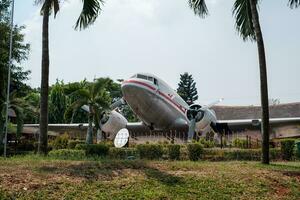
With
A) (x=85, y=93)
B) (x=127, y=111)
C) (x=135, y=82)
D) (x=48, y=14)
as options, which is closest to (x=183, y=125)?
(x=135, y=82)

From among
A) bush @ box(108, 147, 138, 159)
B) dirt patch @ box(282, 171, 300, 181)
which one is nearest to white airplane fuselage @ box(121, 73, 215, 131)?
bush @ box(108, 147, 138, 159)

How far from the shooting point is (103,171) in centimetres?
1072

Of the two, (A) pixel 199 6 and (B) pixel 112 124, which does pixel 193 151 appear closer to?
(A) pixel 199 6

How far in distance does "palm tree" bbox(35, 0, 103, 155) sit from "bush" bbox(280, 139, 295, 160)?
431 inches

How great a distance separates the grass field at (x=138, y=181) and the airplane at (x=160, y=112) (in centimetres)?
1648

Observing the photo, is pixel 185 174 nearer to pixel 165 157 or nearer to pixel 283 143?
pixel 165 157

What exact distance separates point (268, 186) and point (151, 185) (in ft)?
10.1

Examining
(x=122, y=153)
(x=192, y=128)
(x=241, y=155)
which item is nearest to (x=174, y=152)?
(x=122, y=153)

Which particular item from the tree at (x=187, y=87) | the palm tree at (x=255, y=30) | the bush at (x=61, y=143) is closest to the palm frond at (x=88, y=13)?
the palm tree at (x=255, y=30)

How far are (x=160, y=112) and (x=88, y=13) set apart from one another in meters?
16.7

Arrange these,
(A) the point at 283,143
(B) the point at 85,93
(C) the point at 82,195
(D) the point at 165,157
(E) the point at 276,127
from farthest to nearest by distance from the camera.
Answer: (E) the point at 276,127 < (B) the point at 85,93 < (A) the point at 283,143 < (D) the point at 165,157 < (C) the point at 82,195

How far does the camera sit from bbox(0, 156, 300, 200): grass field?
30.2ft

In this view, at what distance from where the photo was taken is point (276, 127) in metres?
36.2

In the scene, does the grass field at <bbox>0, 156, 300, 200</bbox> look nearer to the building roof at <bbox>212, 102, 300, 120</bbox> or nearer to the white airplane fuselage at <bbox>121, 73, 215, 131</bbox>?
the white airplane fuselage at <bbox>121, 73, 215, 131</bbox>
